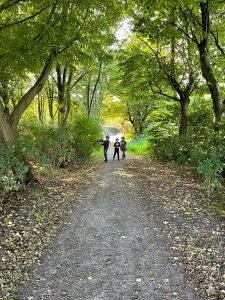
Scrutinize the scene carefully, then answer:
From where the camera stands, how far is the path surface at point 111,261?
390 cm

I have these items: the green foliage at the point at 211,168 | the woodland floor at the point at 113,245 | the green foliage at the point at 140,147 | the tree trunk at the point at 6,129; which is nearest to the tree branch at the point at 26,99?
the tree trunk at the point at 6,129

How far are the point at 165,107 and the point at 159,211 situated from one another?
12.9 meters

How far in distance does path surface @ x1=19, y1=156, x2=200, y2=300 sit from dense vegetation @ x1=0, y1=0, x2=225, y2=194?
216 cm

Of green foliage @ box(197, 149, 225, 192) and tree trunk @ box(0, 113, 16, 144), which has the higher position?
tree trunk @ box(0, 113, 16, 144)

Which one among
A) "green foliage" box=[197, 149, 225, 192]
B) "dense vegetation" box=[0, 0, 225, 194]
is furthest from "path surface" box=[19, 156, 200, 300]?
"dense vegetation" box=[0, 0, 225, 194]

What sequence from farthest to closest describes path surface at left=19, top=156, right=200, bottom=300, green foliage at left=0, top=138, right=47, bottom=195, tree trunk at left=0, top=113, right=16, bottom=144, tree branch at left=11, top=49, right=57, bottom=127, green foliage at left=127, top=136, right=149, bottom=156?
green foliage at left=127, top=136, right=149, bottom=156, tree branch at left=11, top=49, right=57, bottom=127, tree trunk at left=0, top=113, right=16, bottom=144, green foliage at left=0, top=138, right=47, bottom=195, path surface at left=19, top=156, right=200, bottom=300

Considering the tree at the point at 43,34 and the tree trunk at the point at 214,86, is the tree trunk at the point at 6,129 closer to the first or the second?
the tree at the point at 43,34

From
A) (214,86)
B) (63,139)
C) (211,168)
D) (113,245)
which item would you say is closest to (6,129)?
(63,139)

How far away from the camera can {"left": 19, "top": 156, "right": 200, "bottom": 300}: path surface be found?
3902 millimetres

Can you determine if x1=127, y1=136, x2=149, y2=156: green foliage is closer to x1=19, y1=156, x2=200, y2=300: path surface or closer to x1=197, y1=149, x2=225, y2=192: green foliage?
x1=197, y1=149, x2=225, y2=192: green foliage

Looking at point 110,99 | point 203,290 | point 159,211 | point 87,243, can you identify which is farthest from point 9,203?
point 110,99

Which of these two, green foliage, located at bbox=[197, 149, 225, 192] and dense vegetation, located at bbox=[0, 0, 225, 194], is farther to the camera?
dense vegetation, located at bbox=[0, 0, 225, 194]

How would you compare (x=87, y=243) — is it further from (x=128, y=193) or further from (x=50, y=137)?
(x=50, y=137)

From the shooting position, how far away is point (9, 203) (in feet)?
24.9
